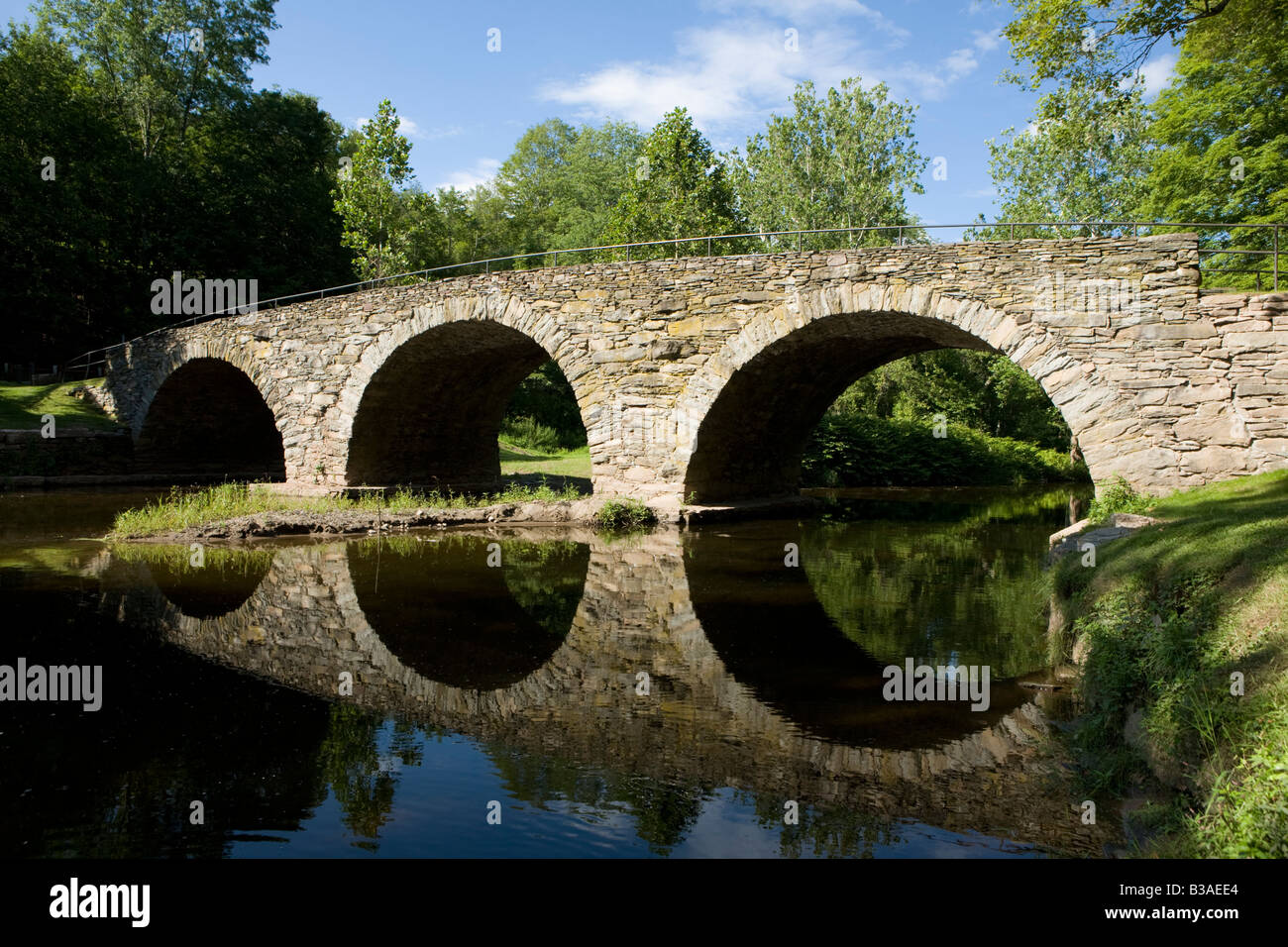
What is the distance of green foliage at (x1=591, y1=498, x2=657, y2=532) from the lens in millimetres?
15352

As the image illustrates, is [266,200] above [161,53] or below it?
below

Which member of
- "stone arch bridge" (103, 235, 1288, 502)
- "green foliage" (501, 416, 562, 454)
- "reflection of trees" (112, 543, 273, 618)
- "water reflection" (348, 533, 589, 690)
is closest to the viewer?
"water reflection" (348, 533, 589, 690)

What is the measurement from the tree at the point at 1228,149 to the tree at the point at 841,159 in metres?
12.0

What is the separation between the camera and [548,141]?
57.9m

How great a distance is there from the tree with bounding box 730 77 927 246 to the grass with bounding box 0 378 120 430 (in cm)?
2631

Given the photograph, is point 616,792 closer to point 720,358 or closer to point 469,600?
point 469,600

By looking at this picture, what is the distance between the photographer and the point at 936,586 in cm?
1062

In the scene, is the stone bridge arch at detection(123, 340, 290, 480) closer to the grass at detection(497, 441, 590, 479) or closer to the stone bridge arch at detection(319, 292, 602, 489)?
the stone bridge arch at detection(319, 292, 602, 489)

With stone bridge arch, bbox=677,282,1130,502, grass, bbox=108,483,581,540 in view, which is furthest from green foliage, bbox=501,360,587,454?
stone bridge arch, bbox=677,282,1130,502

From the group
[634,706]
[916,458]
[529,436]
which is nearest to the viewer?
[634,706]

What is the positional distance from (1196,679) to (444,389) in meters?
18.7

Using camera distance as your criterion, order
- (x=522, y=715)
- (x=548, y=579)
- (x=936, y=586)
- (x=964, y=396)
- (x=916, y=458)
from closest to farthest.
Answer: (x=522, y=715) < (x=936, y=586) < (x=548, y=579) < (x=916, y=458) < (x=964, y=396)

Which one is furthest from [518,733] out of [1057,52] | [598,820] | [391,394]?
[391,394]

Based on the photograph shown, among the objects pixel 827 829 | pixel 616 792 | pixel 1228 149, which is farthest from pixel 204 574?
pixel 1228 149
